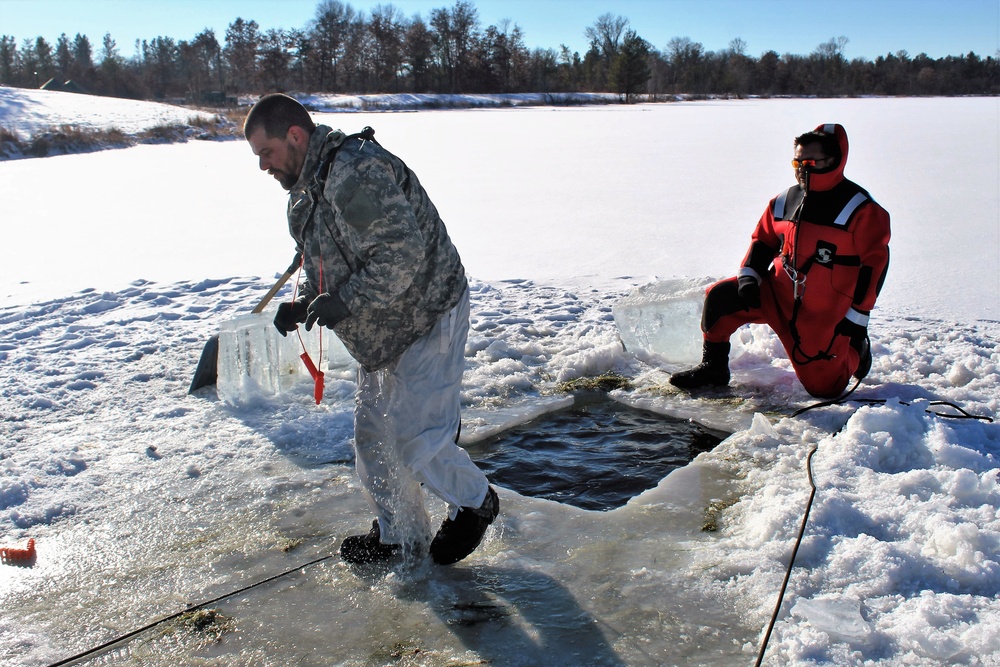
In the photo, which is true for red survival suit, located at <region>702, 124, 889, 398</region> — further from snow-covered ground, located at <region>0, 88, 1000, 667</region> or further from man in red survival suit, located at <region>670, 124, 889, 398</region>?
snow-covered ground, located at <region>0, 88, 1000, 667</region>

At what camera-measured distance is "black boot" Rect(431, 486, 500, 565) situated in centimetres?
261

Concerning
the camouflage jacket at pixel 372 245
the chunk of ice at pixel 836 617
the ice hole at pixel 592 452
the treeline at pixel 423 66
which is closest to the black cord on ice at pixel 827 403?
the ice hole at pixel 592 452

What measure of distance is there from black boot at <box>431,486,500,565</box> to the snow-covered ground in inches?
2.5

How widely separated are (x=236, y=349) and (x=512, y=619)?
7.60ft

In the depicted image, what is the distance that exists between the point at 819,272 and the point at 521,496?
1820mm

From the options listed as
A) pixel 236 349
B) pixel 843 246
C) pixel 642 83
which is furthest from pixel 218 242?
pixel 642 83

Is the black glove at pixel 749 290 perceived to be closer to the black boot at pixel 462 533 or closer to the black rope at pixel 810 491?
the black rope at pixel 810 491

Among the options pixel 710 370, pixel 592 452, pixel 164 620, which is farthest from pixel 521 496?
pixel 710 370

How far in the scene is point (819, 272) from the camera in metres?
3.84

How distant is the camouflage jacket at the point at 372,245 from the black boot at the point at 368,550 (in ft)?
2.00

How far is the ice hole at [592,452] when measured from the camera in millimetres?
3311

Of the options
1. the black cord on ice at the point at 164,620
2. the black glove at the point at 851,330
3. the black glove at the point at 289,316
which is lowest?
the black cord on ice at the point at 164,620

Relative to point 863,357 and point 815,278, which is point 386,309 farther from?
point 863,357

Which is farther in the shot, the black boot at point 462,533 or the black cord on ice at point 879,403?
the black cord on ice at point 879,403
